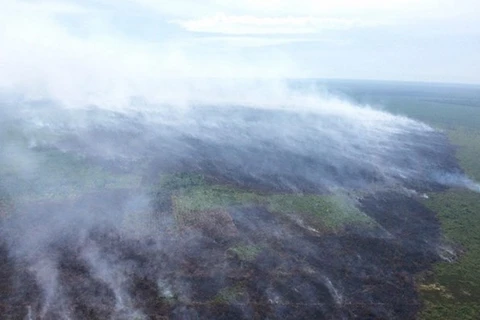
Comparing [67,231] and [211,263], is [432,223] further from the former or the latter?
[67,231]

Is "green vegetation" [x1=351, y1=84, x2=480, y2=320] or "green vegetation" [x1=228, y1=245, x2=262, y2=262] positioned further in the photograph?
"green vegetation" [x1=228, y1=245, x2=262, y2=262]

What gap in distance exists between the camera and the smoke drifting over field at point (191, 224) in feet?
119

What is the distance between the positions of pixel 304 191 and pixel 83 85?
5888 inches

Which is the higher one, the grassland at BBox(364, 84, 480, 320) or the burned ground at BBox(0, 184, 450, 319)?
the grassland at BBox(364, 84, 480, 320)

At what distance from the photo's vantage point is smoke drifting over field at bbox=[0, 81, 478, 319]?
119 ft

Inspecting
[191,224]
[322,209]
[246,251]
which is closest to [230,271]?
[246,251]

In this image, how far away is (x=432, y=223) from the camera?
54656mm

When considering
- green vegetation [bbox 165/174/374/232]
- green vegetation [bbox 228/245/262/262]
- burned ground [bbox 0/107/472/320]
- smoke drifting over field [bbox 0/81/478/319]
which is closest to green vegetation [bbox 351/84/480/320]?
burned ground [bbox 0/107/472/320]

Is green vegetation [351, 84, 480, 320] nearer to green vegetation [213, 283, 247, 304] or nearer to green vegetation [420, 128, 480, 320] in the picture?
green vegetation [420, 128, 480, 320]

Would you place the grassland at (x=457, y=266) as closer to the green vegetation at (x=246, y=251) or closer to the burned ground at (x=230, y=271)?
the burned ground at (x=230, y=271)

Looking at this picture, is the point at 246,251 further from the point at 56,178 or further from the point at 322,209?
the point at 56,178

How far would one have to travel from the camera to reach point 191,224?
4950 centimetres

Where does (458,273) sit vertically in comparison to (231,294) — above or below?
above

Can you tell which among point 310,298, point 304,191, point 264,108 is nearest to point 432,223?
point 304,191
